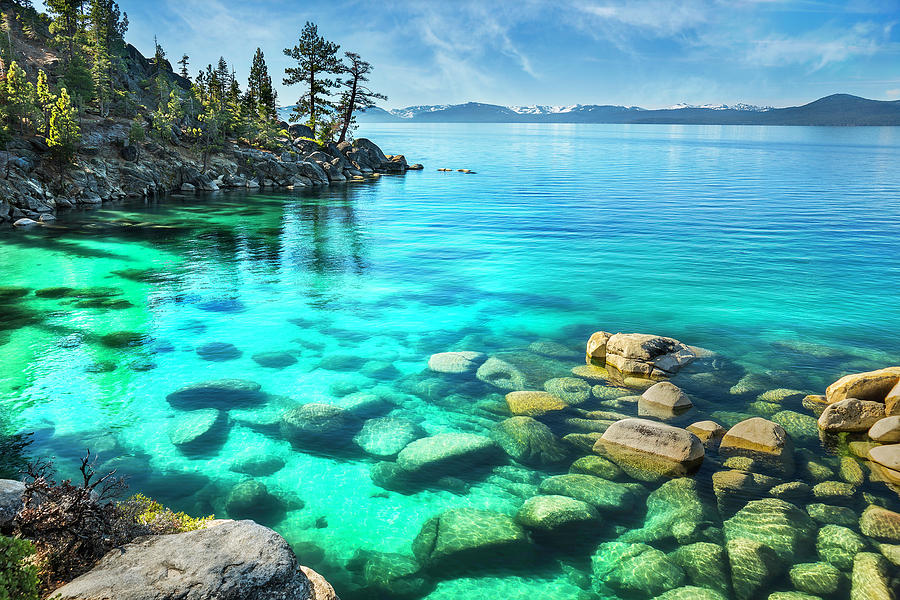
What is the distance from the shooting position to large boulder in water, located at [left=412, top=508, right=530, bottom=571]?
11.5 meters

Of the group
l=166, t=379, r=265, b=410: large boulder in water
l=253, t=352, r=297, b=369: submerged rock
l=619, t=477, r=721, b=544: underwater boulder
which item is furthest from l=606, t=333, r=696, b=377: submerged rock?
l=166, t=379, r=265, b=410: large boulder in water

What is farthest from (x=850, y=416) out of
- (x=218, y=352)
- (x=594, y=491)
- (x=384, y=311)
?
(x=218, y=352)

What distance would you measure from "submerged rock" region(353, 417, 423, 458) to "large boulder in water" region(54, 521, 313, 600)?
7.42 meters

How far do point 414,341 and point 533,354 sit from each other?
5446mm

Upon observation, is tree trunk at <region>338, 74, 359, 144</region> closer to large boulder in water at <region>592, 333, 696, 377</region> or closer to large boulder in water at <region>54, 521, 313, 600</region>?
large boulder in water at <region>592, 333, 696, 377</region>

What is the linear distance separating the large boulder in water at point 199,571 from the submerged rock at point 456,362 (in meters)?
12.9

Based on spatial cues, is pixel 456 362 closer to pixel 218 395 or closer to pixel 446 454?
pixel 446 454

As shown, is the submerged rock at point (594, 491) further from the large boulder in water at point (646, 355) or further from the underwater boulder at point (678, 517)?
the large boulder in water at point (646, 355)

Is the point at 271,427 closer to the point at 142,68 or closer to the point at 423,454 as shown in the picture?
the point at 423,454

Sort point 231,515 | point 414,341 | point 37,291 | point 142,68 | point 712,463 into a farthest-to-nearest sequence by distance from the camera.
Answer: point 142,68
point 37,291
point 414,341
point 712,463
point 231,515

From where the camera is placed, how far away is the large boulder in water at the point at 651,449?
1416 centimetres

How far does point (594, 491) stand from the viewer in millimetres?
13375

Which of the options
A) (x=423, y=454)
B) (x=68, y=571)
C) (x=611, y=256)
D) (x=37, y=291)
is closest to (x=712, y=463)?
(x=423, y=454)

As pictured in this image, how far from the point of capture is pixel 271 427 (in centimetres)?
1692
